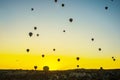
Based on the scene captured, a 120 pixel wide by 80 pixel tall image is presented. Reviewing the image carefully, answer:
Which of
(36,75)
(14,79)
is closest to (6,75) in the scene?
(14,79)

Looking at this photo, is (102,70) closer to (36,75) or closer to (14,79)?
(36,75)

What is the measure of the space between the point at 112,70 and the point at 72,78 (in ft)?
20.9

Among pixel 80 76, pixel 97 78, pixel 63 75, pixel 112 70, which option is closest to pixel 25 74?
pixel 63 75

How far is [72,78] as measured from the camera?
36438mm

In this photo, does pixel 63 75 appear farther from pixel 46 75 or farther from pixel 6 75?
pixel 6 75

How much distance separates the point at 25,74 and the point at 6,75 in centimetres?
278

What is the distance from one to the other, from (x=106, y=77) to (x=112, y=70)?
142 centimetres

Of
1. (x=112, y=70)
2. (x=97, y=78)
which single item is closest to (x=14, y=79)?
(x=97, y=78)

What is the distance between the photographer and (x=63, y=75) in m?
36.0

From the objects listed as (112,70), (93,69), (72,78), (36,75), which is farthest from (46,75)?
(112,70)

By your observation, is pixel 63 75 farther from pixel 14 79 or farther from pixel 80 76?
pixel 14 79

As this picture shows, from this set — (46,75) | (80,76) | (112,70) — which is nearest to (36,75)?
(46,75)

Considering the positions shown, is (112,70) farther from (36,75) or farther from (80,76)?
(36,75)

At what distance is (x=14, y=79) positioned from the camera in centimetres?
3606
